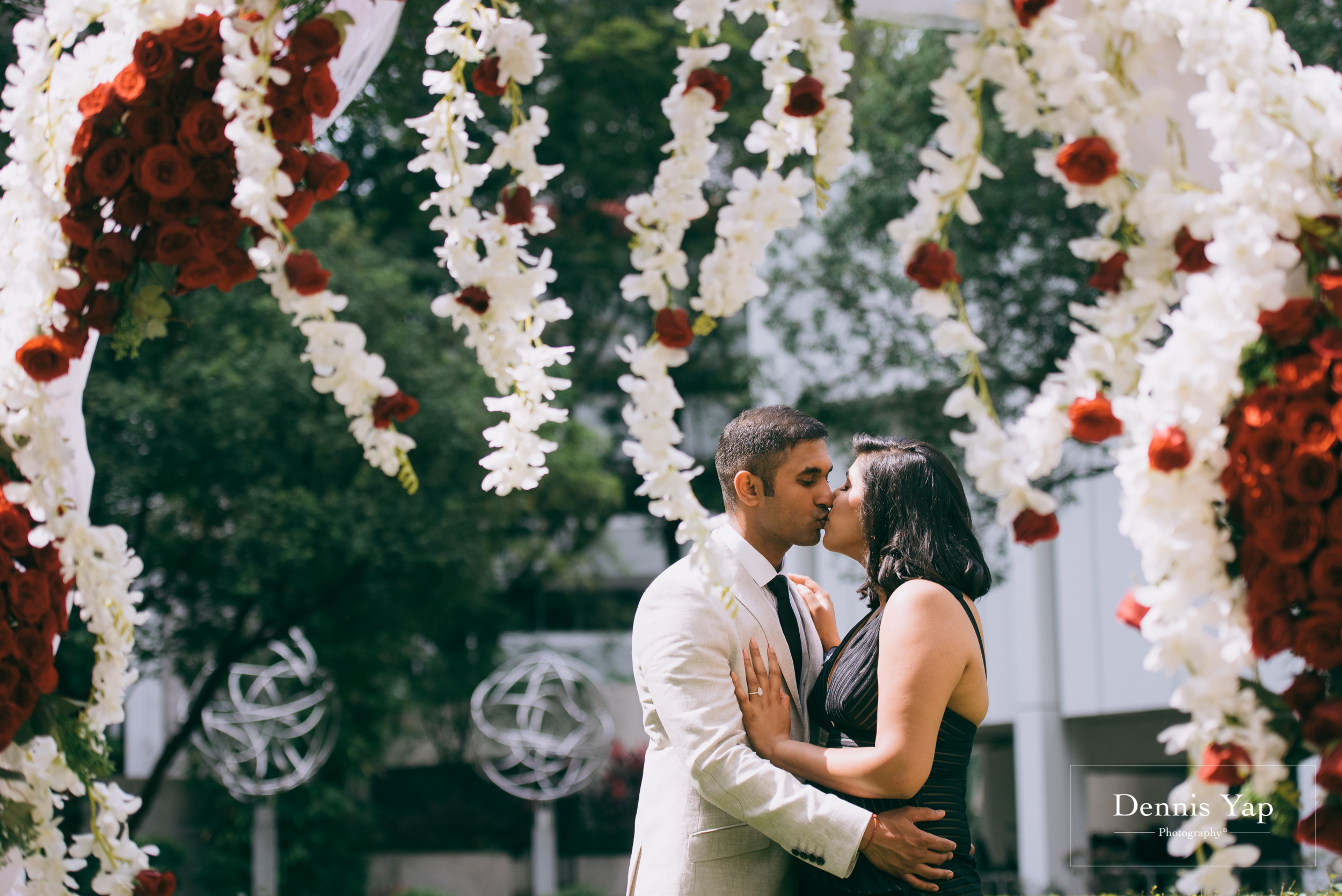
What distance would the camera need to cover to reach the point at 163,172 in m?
1.86

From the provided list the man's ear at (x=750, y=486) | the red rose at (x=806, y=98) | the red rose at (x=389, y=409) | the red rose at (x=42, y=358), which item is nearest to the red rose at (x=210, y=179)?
the red rose at (x=42, y=358)

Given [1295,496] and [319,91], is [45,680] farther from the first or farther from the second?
[1295,496]

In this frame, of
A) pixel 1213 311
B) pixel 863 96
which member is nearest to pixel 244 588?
pixel 863 96

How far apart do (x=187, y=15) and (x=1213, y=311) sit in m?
1.59

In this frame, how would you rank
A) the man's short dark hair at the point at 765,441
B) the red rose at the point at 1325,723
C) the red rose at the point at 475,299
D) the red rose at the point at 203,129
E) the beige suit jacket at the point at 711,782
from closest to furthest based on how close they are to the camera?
the red rose at the point at 1325,723 → the red rose at the point at 475,299 → the red rose at the point at 203,129 → the beige suit jacket at the point at 711,782 → the man's short dark hair at the point at 765,441

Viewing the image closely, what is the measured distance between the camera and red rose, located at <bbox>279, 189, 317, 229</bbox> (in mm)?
1788

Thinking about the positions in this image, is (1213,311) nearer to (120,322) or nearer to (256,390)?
(120,322)

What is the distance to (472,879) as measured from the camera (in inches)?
579

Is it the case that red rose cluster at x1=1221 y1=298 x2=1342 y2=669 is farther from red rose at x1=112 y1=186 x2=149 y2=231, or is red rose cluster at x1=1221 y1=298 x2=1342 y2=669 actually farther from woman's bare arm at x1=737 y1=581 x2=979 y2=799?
red rose at x1=112 y1=186 x2=149 y2=231

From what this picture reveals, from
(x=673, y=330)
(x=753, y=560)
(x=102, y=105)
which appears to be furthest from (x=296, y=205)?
(x=753, y=560)

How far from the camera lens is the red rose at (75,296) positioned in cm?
194

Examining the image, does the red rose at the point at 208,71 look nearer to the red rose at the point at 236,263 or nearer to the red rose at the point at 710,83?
the red rose at the point at 236,263

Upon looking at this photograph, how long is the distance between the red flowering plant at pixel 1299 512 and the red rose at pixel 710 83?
29.7 inches

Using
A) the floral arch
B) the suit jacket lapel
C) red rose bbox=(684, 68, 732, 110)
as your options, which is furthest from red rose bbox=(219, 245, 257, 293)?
the suit jacket lapel
